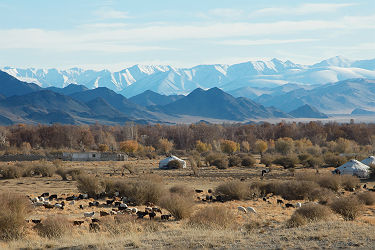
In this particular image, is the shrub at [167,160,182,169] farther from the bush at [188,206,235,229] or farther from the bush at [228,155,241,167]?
the bush at [188,206,235,229]

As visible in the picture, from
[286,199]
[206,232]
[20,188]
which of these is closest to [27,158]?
[20,188]

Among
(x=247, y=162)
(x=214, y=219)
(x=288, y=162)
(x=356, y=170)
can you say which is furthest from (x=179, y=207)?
(x=247, y=162)

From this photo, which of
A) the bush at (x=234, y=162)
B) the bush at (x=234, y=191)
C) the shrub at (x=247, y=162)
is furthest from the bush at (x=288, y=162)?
the bush at (x=234, y=191)

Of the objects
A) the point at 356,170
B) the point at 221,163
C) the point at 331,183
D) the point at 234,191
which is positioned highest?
the point at 234,191

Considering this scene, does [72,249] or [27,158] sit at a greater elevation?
[72,249]

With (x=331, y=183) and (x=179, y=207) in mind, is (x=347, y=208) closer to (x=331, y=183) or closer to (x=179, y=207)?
(x=179, y=207)

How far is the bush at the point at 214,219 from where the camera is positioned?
18266 mm

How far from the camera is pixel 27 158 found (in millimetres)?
83188

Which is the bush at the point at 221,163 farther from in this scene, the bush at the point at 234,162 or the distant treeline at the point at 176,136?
the distant treeline at the point at 176,136

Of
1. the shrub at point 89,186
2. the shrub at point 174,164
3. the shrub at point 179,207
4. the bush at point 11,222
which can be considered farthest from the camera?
the shrub at point 174,164

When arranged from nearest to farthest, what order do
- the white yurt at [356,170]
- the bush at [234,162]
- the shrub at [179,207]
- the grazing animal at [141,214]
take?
1. the grazing animal at [141,214]
2. the shrub at [179,207]
3. the white yurt at [356,170]
4. the bush at [234,162]

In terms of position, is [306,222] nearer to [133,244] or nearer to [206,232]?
[206,232]

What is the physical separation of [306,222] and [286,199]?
1310 centimetres

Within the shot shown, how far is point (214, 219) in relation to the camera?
61.0 ft
